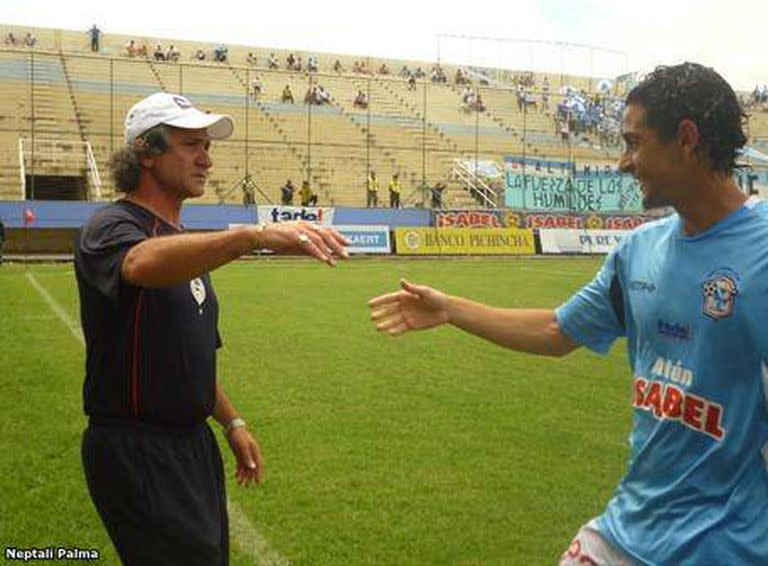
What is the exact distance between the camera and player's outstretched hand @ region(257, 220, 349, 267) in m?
2.61

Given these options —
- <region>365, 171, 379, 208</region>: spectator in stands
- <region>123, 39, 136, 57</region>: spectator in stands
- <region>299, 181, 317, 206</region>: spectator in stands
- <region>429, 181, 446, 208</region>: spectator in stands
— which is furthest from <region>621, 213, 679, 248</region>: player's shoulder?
<region>123, 39, 136, 57</region>: spectator in stands

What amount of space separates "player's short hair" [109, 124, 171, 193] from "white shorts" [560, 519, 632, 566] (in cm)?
189

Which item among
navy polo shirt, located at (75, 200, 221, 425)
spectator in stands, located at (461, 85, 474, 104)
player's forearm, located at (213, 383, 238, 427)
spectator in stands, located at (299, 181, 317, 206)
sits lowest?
player's forearm, located at (213, 383, 238, 427)

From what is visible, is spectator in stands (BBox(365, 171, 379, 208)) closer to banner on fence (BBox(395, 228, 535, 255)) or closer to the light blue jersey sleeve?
banner on fence (BBox(395, 228, 535, 255))

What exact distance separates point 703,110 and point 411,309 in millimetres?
1266

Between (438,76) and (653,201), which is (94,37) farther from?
(653,201)

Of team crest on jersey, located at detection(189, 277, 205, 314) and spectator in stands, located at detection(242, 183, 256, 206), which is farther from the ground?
spectator in stands, located at detection(242, 183, 256, 206)

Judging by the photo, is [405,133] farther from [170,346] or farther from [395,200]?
[170,346]

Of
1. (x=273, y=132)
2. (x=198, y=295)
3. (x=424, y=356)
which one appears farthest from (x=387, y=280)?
(x=273, y=132)

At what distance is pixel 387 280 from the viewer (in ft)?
74.4

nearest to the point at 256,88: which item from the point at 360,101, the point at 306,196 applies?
the point at 360,101

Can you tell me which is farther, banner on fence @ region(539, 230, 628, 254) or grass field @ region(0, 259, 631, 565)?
banner on fence @ region(539, 230, 628, 254)

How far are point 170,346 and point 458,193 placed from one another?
40.7 m

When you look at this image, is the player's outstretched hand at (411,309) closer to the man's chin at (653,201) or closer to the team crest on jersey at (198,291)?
the team crest on jersey at (198,291)
